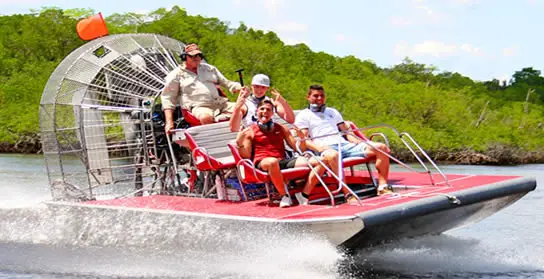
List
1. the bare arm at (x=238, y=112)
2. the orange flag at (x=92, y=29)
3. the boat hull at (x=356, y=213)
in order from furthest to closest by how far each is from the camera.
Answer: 1. the orange flag at (x=92, y=29)
2. the bare arm at (x=238, y=112)
3. the boat hull at (x=356, y=213)

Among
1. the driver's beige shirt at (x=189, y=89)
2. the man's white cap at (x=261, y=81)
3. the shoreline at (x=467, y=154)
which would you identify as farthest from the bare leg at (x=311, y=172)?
the shoreline at (x=467, y=154)

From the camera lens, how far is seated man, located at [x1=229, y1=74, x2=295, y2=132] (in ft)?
30.5

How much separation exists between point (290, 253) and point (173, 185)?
138 inches

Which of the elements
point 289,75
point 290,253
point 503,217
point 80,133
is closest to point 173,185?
point 80,133

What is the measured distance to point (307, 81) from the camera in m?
55.2

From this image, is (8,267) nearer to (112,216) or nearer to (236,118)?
(112,216)

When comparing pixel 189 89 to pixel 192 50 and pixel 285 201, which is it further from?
pixel 285 201

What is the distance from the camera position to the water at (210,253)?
322 inches

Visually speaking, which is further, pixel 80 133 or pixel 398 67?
pixel 398 67

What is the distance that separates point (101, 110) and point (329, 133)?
3271 millimetres

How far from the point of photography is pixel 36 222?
10953 mm

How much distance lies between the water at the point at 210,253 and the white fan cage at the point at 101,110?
791 millimetres

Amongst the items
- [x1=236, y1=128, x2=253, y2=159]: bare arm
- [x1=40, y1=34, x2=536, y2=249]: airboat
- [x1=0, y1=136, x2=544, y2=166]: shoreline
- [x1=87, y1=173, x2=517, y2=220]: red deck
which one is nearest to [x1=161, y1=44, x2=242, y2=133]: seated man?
[x1=40, y1=34, x2=536, y2=249]: airboat

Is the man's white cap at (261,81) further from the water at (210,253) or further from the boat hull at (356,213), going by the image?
the water at (210,253)
